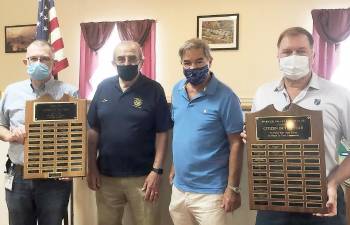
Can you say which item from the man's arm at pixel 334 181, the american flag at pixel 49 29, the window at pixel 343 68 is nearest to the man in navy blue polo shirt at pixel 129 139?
the man's arm at pixel 334 181

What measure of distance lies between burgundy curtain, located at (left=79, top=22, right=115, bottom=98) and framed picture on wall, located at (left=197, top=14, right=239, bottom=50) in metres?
1.77

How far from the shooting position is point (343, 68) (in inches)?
243

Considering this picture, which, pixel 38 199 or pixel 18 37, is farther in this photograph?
pixel 18 37

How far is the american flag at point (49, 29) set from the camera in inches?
117

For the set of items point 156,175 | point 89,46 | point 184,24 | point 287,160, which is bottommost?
point 156,175

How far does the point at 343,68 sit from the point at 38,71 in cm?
539

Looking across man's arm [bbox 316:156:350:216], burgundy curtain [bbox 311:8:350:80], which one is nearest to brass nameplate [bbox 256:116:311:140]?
man's arm [bbox 316:156:350:216]

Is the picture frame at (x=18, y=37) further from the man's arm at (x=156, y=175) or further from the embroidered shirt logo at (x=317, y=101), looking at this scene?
the embroidered shirt logo at (x=317, y=101)

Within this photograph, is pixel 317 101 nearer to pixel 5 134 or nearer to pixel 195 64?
pixel 195 64

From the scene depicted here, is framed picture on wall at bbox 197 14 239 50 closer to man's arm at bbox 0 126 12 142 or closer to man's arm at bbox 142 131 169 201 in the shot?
man's arm at bbox 142 131 169 201

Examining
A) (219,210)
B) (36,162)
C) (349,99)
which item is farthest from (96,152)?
(349,99)

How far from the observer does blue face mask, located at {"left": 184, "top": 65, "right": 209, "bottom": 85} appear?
1.88 metres

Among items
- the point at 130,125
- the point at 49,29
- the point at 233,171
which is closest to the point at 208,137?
the point at 233,171

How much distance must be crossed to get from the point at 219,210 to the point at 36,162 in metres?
0.93
